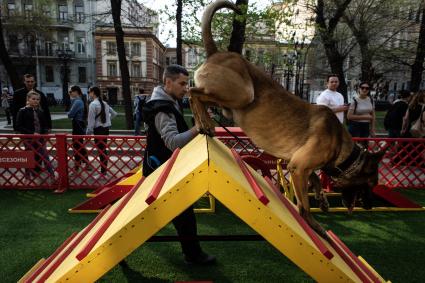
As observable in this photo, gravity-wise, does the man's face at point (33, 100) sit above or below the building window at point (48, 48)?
below

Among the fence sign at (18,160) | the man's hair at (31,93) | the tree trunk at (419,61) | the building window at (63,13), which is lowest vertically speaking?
the fence sign at (18,160)

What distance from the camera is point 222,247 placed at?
438 centimetres

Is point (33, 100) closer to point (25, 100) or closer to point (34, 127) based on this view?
point (34, 127)

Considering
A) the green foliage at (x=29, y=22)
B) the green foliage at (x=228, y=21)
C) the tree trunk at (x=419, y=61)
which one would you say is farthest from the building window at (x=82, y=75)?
the tree trunk at (x=419, y=61)

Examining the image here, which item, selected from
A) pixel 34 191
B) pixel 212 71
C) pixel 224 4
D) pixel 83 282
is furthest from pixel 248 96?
pixel 34 191

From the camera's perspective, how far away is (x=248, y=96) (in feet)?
8.01

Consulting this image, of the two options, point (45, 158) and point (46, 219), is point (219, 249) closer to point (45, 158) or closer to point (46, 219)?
point (46, 219)

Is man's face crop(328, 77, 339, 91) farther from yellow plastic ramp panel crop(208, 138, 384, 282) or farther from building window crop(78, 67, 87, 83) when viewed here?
building window crop(78, 67, 87, 83)

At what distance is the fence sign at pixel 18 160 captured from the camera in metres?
6.81

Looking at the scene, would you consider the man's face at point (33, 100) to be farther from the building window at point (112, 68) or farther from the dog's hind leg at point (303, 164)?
the building window at point (112, 68)

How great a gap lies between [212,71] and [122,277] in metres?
2.64

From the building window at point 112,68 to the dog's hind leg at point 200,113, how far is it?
5359 centimetres

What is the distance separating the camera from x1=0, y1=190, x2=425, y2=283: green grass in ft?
12.2

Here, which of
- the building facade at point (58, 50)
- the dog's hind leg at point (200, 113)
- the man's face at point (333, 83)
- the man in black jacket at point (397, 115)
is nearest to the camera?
the dog's hind leg at point (200, 113)
